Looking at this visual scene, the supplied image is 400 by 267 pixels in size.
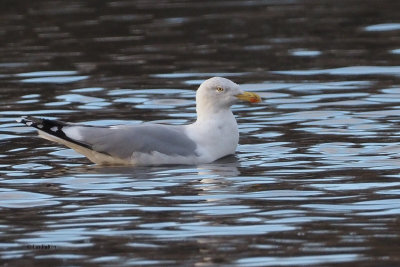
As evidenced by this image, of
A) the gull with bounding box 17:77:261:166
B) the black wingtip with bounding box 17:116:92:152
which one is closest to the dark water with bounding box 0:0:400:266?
the gull with bounding box 17:77:261:166

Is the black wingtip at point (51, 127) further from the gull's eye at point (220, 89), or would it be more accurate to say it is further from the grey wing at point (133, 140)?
the gull's eye at point (220, 89)

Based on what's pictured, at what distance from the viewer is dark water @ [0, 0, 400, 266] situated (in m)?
8.74

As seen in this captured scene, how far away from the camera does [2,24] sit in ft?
70.3

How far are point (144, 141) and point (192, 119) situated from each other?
2.61 metres

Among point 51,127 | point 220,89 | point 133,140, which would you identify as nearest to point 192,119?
point 220,89

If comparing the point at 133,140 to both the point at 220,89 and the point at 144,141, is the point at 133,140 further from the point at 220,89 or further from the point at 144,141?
the point at 220,89

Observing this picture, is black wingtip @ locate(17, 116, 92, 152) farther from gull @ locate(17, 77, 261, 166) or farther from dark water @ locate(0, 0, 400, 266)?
dark water @ locate(0, 0, 400, 266)

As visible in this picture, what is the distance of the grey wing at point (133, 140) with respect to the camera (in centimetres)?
1201

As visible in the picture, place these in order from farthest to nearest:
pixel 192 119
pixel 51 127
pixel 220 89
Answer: pixel 192 119 < pixel 220 89 < pixel 51 127

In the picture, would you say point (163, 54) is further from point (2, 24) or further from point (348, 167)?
point (348, 167)

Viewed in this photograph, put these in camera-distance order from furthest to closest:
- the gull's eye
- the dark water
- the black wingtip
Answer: the gull's eye
the black wingtip
the dark water

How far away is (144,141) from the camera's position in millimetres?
12031

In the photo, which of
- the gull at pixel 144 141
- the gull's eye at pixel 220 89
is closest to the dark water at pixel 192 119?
the gull at pixel 144 141

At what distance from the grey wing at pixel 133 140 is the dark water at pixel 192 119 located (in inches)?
8.5
